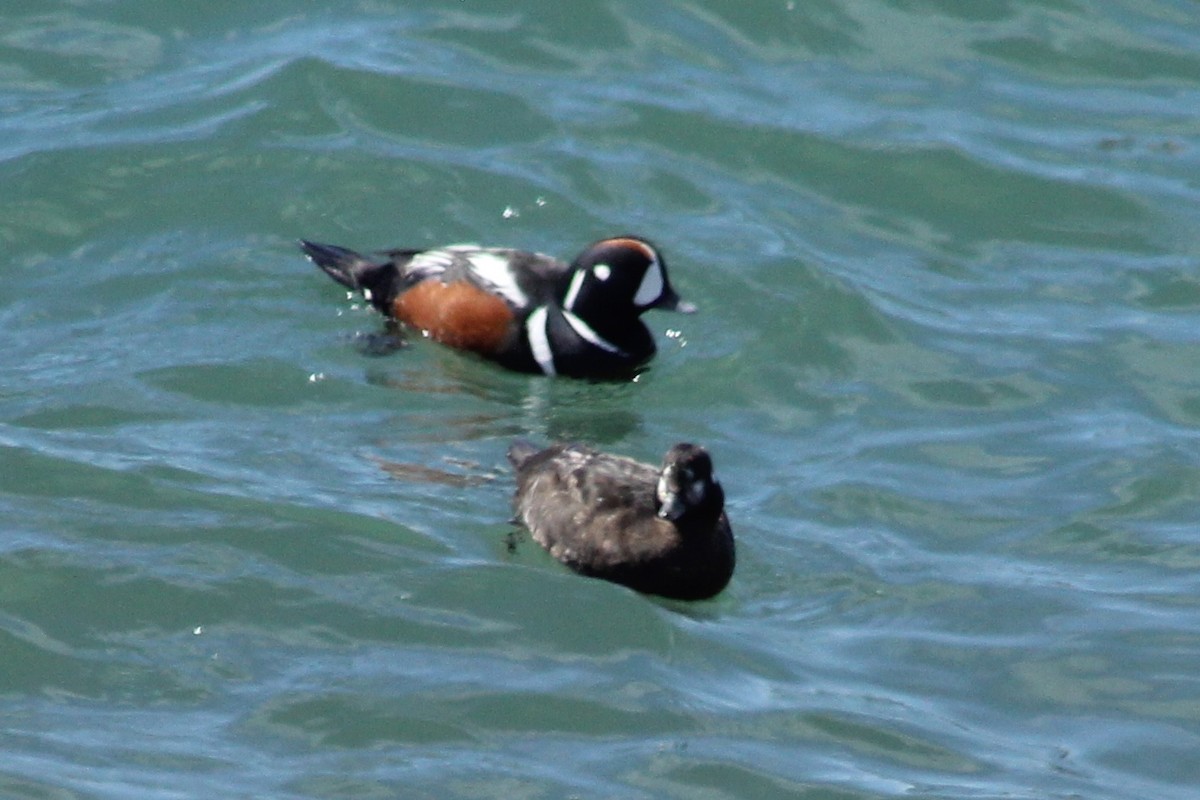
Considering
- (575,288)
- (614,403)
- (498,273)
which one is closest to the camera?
(614,403)

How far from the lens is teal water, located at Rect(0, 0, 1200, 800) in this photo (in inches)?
373

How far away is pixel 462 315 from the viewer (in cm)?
1431

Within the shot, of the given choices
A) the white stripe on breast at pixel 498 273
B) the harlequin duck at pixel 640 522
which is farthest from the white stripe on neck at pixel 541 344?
the harlequin duck at pixel 640 522

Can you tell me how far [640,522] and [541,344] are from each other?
3.18 metres

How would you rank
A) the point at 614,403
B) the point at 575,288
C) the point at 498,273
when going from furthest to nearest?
the point at 498,273 → the point at 575,288 → the point at 614,403

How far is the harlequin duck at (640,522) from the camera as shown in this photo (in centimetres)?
1094

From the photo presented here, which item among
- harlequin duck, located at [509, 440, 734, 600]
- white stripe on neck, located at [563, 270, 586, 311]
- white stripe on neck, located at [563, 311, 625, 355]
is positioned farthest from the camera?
white stripe on neck, located at [563, 270, 586, 311]

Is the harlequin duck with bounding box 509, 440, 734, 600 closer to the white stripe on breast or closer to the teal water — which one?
the teal water

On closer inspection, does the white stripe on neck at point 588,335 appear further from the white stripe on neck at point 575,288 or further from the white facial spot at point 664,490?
the white facial spot at point 664,490

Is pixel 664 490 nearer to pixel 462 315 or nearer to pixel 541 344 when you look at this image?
pixel 541 344

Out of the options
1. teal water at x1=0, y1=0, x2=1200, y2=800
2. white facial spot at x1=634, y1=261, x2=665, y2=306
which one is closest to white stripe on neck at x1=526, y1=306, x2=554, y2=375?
teal water at x1=0, y1=0, x2=1200, y2=800

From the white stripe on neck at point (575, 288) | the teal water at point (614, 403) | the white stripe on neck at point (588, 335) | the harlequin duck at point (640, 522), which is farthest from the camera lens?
the white stripe on neck at point (575, 288)

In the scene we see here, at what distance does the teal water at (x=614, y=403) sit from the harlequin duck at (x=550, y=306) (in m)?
0.23

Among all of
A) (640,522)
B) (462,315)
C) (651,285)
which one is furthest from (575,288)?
(640,522)
